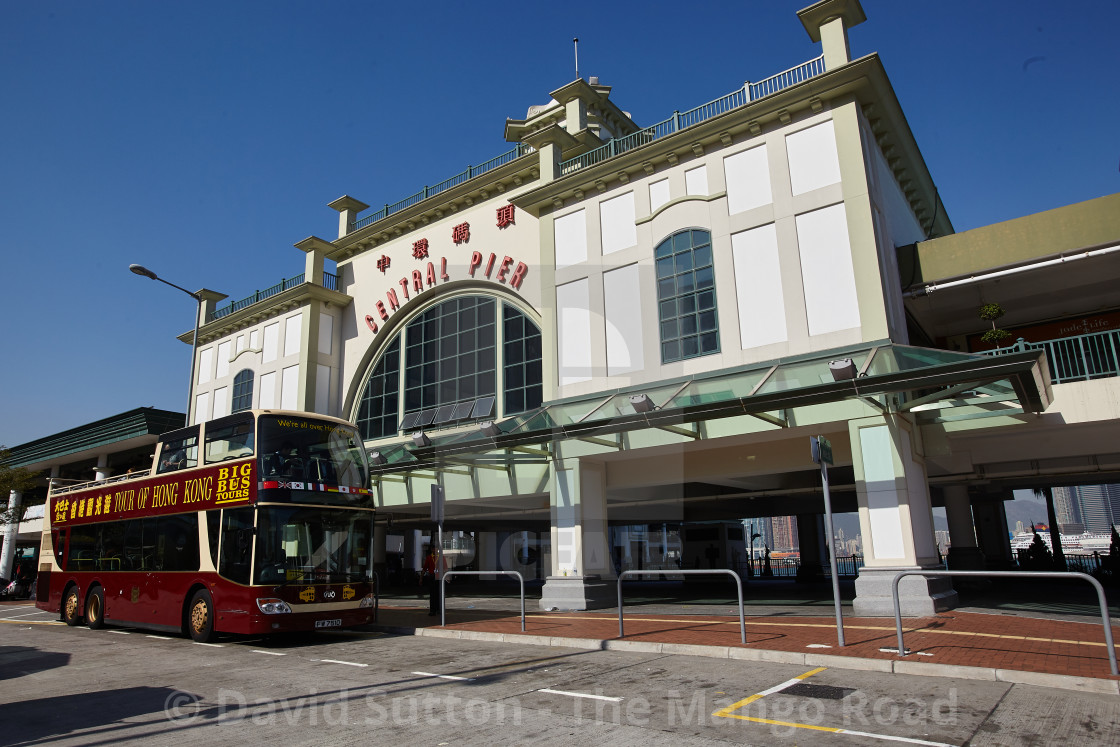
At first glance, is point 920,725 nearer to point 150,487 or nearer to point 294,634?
point 294,634

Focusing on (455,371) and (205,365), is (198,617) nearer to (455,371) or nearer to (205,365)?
(455,371)

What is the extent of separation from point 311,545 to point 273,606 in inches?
48.1

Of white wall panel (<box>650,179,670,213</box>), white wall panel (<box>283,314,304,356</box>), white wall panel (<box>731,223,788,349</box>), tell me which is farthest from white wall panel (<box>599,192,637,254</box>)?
white wall panel (<box>283,314,304,356</box>)

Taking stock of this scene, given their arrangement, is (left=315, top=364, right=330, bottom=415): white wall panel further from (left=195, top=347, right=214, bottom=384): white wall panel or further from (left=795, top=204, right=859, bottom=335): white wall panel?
(left=795, top=204, right=859, bottom=335): white wall panel

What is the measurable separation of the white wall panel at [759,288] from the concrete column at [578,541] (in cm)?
516

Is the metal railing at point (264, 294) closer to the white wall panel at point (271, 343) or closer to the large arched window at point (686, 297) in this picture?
the white wall panel at point (271, 343)

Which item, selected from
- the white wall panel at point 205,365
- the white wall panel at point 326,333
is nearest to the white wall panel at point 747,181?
the white wall panel at point 326,333

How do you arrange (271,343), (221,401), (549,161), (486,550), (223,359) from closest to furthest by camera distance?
(549,161) < (271,343) < (221,401) < (223,359) < (486,550)

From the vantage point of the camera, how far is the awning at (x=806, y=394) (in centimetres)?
1075

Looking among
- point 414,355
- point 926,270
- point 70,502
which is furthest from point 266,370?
point 926,270

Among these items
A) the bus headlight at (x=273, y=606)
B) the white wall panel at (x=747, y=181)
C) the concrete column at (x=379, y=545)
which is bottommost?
the bus headlight at (x=273, y=606)

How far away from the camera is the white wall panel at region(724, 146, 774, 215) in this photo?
51.5ft

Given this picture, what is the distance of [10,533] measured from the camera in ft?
117

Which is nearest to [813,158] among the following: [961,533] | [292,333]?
[961,533]
